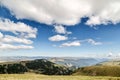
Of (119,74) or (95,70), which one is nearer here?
(119,74)

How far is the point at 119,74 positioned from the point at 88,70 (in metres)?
29.1

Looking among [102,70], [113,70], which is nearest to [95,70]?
[102,70]

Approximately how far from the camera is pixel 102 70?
133m

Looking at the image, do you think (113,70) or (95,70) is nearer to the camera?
(113,70)

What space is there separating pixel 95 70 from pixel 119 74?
23.7 meters

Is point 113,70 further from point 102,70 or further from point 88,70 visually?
point 88,70

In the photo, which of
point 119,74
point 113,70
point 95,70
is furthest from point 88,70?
Result: point 119,74

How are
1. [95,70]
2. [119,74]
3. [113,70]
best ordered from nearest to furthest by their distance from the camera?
[119,74] → [113,70] → [95,70]

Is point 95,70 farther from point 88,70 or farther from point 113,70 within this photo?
point 113,70

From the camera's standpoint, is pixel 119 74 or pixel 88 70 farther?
pixel 88 70

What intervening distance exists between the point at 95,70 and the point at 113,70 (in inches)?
576

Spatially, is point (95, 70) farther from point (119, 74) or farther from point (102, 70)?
point (119, 74)

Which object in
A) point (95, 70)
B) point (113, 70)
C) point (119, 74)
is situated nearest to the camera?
point (119, 74)

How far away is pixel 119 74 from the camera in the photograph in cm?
11531
